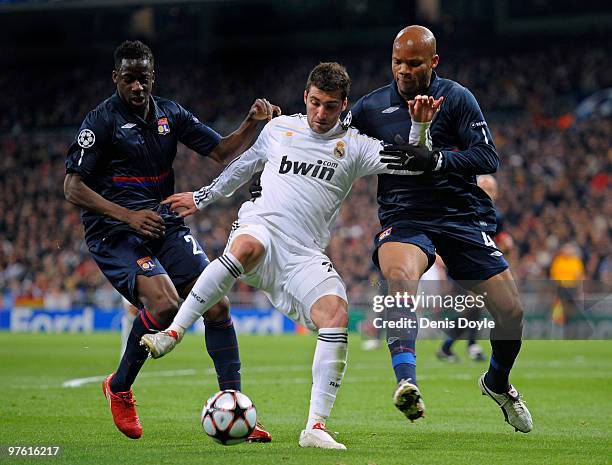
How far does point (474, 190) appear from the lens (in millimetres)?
7258

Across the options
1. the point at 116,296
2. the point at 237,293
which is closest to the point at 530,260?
the point at 237,293

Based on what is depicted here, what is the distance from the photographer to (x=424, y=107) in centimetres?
647

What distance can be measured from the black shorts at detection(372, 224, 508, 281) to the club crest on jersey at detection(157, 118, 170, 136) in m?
1.69

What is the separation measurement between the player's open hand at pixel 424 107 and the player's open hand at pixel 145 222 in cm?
188

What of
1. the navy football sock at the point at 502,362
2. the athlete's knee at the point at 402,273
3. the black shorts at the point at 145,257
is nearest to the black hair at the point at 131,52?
the black shorts at the point at 145,257

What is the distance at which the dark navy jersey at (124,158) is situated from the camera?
23.3 ft

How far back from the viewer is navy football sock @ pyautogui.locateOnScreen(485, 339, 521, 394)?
7.31 metres

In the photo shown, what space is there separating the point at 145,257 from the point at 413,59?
2.25m

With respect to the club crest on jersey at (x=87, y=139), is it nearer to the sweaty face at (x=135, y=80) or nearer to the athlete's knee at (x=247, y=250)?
the sweaty face at (x=135, y=80)

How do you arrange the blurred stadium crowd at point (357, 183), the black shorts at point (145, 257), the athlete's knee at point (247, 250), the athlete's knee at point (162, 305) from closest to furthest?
the athlete's knee at point (247, 250)
the athlete's knee at point (162, 305)
the black shorts at point (145, 257)
the blurred stadium crowd at point (357, 183)

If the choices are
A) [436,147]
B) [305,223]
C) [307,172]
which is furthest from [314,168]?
[436,147]

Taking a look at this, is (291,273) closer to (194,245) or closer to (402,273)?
(402,273)

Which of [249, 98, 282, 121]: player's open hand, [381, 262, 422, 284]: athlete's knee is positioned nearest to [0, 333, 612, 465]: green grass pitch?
[381, 262, 422, 284]: athlete's knee

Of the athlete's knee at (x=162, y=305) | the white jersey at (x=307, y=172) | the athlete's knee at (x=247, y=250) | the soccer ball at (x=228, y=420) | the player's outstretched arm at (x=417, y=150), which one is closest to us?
the soccer ball at (x=228, y=420)
